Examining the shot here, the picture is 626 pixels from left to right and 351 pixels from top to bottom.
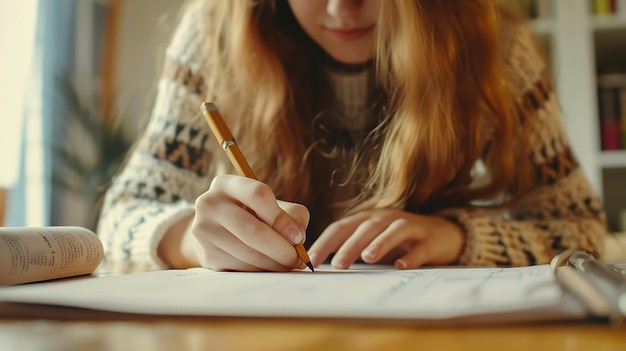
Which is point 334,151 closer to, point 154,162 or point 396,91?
point 396,91

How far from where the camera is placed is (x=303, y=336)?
0.24 metres

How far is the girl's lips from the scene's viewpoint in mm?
796

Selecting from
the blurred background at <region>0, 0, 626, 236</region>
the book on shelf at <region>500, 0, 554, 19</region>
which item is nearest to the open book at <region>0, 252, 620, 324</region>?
the blurred background at <region>0, 0, 626, 236</region>

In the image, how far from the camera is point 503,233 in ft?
2.28

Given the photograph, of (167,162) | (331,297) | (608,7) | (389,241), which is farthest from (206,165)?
(608,7)

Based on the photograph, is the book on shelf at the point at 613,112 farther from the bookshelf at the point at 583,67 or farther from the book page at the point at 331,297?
the book page at the point at 331,297

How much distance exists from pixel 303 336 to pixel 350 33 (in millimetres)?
621

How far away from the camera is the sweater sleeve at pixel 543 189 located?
2.43 feet

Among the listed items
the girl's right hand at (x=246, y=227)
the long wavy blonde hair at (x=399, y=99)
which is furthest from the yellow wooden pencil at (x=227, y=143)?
the long wavy blonde hair at (x=399, y=99)

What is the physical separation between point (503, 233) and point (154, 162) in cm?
51

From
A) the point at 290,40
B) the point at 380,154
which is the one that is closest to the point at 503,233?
the point at 380,154

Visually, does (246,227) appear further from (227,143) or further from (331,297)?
(331,297)

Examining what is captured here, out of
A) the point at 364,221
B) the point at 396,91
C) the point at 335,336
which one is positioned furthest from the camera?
the point at 396,91

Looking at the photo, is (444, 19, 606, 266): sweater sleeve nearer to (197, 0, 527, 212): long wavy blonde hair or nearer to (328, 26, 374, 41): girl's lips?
(197, 0, 527, 212): long wavy blonde hair
